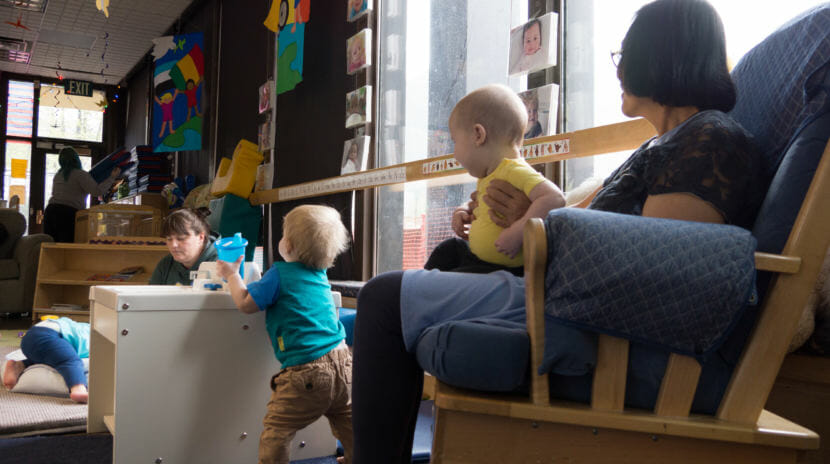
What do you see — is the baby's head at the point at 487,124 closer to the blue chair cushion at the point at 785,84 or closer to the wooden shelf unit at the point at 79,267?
the blue chair cushion at the point at 785,84

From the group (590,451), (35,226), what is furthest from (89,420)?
(35,226)

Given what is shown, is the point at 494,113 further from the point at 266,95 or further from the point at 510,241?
the point at 266,95

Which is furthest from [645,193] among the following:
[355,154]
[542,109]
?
[355,154]

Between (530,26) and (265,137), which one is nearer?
(530,26)

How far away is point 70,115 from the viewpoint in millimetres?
9867

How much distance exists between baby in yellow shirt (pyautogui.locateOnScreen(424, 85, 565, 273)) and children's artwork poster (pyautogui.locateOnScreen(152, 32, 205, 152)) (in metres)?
4.94

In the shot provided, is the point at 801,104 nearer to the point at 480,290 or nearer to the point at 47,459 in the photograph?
the point at 480,290

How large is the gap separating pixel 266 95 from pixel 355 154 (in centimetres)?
154

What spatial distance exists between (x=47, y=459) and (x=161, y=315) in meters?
0.55

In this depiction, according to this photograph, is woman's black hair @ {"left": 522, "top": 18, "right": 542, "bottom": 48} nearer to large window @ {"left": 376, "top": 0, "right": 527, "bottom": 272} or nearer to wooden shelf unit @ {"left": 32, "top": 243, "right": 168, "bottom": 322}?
large window @ {"left": 376, "top": 0, "right": 527, "bottom": 272}

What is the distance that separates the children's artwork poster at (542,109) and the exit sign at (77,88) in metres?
8.50

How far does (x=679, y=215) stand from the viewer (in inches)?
37.0

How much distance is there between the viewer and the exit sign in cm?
909

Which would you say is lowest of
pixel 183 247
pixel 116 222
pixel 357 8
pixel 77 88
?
pixel 183 247
